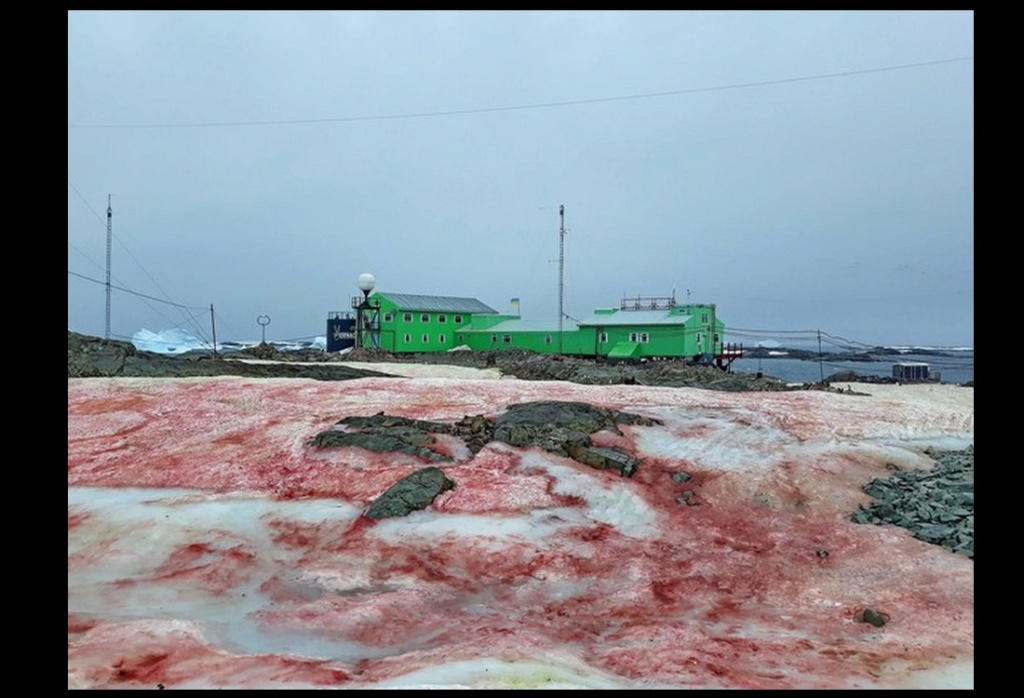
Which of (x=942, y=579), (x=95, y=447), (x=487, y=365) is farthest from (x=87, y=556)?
(x=487, y=365)

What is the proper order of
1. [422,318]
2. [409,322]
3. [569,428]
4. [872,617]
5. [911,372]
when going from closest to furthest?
[872,617]
[569,428]
[911,372]
[409,322]
[422,318]

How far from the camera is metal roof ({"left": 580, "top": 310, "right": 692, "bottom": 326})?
67188 millimetres

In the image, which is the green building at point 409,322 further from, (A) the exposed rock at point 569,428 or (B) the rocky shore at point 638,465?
(A) the exposed rock at point 569,428

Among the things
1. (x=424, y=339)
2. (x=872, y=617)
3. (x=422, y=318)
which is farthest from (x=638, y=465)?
(x=422, y=318)

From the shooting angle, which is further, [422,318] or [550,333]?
[422,318]

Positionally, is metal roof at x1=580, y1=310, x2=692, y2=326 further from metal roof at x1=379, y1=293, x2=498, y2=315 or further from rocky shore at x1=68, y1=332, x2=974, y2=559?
rocky shore at x1=68, y1=332, x2=974, y2=559

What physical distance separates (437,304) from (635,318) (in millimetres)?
24078

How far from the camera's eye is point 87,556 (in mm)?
12453

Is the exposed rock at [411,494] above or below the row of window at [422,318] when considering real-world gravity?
below

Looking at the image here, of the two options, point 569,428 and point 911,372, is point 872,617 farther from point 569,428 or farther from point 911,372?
point 911,372

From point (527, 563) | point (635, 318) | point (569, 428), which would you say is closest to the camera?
point (527, 563)

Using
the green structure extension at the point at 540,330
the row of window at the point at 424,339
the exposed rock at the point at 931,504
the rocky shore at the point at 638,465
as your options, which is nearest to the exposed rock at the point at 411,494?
the rocky shore at the point at 638,465

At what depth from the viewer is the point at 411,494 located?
1492 centimetres

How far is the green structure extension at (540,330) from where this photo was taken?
67.2m
